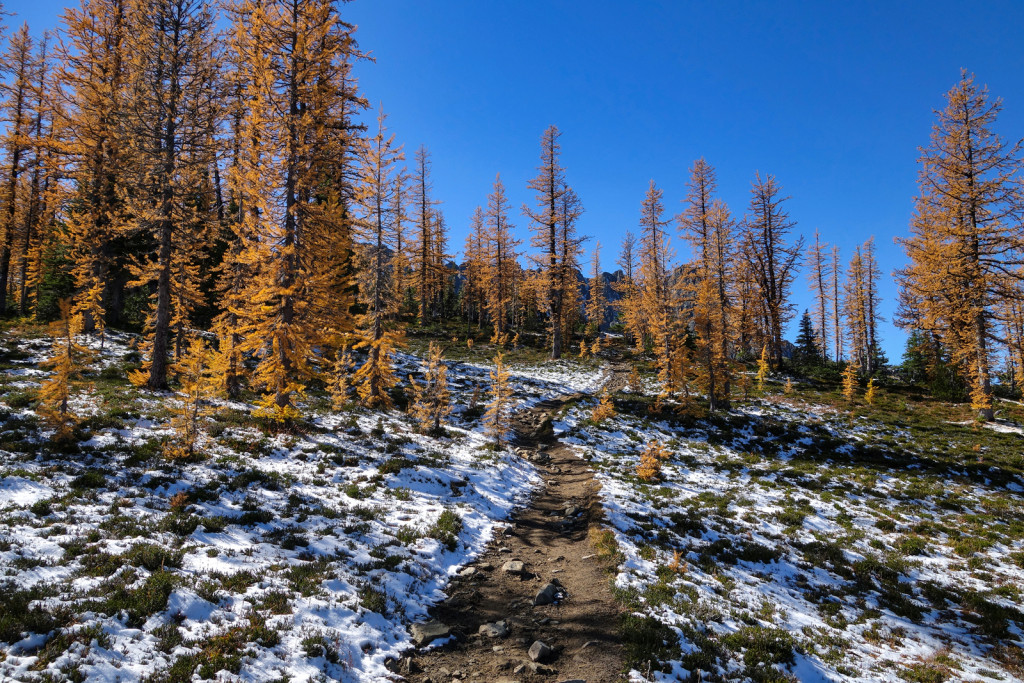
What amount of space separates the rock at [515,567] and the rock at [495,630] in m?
1.81

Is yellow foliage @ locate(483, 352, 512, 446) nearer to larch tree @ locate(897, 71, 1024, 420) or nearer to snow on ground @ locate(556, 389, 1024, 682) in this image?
snow on ground @ locate(556, 389, 1024, 682)

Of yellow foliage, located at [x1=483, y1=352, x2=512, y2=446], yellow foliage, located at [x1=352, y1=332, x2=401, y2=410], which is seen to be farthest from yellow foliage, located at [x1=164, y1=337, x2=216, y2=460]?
yellow foliage, located at [x1=483, y1=352, x2=512, y2=446]

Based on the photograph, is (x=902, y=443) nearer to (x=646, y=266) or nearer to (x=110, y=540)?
(x=646, y=266)

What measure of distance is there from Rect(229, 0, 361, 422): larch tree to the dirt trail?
8823mm

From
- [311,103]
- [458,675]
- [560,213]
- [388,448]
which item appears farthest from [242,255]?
[560,213]

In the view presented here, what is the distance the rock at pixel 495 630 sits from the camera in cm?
690

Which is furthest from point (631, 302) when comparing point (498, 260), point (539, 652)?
point (539, 652)

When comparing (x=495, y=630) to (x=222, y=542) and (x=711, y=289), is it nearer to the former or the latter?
(x=222, y=542)

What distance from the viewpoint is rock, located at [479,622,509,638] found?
690cm

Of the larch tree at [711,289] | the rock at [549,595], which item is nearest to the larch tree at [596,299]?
the larch tree at [711,289]

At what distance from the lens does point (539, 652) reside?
6.32 metres

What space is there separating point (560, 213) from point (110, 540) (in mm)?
32614

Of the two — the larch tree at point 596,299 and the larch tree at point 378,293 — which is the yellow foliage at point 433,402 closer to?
the larch tree at point 378,293

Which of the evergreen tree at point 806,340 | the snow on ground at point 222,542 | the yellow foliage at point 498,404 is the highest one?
the evergreen tree at point 806,340
